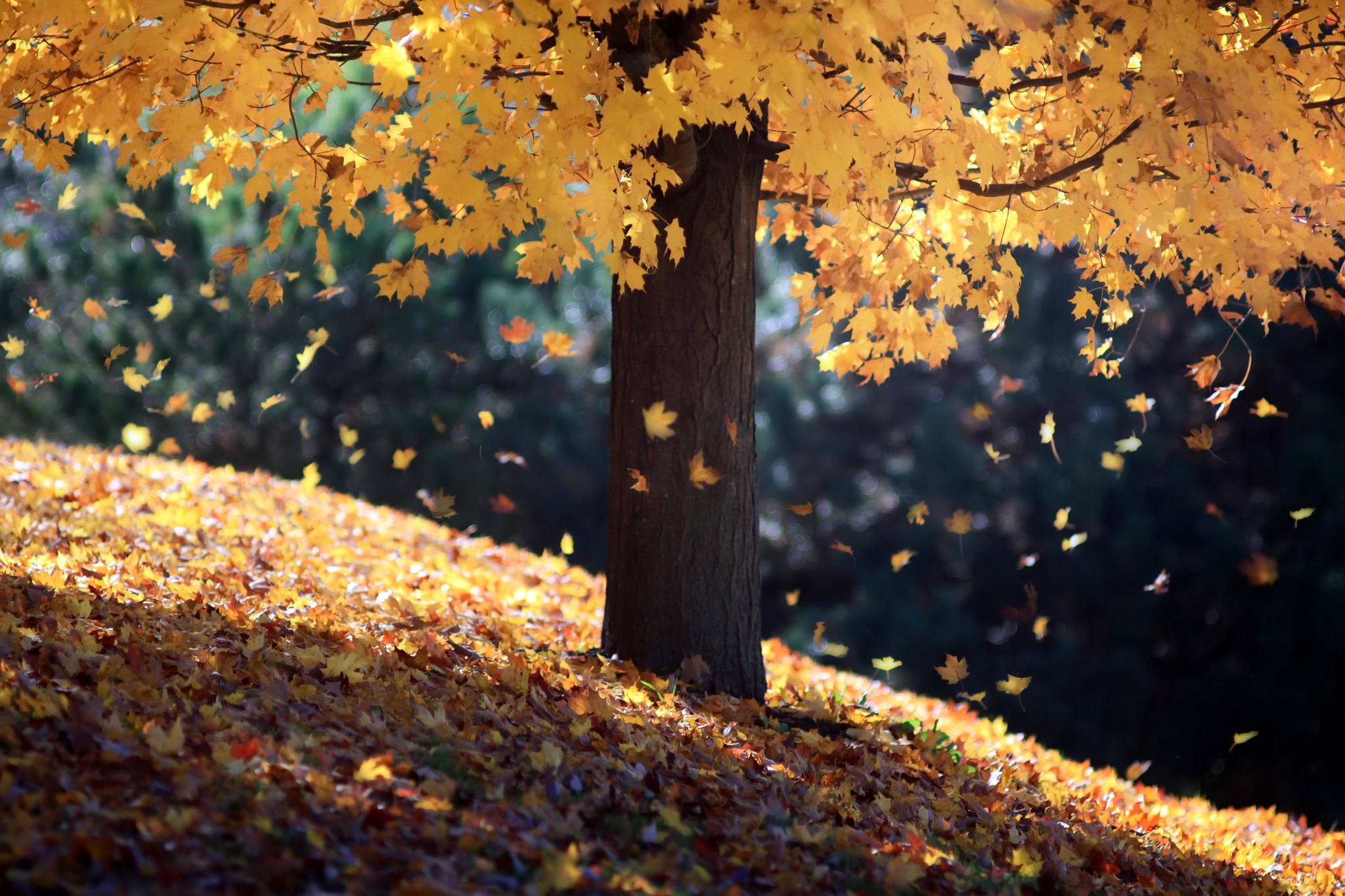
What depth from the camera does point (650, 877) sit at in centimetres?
265

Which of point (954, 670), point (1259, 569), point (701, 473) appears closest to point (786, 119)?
point (701, 473)

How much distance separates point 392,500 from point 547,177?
1248 centimetres

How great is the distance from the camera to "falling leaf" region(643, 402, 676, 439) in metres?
4.52

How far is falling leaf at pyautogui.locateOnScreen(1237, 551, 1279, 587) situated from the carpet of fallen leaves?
625 cm

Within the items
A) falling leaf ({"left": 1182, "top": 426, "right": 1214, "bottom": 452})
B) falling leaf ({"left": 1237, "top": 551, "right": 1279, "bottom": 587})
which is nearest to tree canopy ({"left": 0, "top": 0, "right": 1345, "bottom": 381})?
falling leaf ({"left": 1182, "top": 426, "right": 1214, "bottom": 452})

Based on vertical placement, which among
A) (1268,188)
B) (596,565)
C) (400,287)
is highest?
(1268,188)

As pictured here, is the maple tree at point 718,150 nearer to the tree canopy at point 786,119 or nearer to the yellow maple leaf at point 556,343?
the tree canopy at point 786,119

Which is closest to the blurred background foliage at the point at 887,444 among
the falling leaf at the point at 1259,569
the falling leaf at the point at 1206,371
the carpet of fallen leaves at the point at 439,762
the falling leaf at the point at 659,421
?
the falling leaf at the point at 1259,569

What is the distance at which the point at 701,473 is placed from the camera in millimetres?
4547

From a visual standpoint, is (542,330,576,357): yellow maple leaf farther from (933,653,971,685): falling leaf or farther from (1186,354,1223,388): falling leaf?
(1186,354,1223,388): falling leaf

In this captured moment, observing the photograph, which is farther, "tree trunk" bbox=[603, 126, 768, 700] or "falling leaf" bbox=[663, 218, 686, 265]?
"tree trunk" bbox=[603, 126, 768, 700]

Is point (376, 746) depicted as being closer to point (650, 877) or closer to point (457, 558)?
point (650, 877)

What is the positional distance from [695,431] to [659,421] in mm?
171

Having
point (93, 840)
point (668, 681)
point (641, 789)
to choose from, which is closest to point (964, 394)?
point (668, 681)
